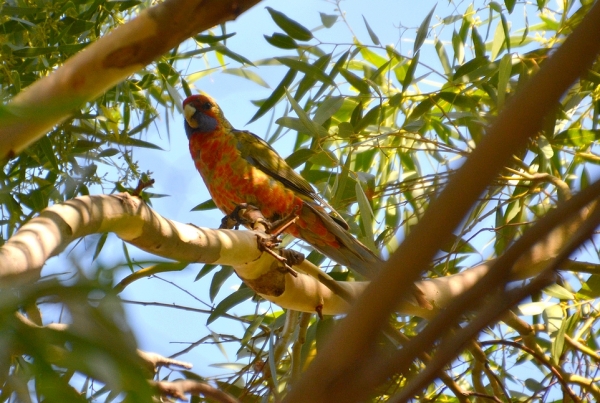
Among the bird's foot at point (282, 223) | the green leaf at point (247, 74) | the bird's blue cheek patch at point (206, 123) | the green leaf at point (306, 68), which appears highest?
the bird's blue cheek patch at point (206, 123)

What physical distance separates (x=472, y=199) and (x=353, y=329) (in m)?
0.10

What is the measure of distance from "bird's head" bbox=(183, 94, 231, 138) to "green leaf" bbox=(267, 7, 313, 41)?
0.77 meters

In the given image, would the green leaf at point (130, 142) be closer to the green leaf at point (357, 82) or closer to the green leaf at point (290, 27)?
the green leaf at point (290, 27)

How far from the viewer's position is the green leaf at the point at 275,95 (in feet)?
7.63

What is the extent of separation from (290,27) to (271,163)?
58 centimetres

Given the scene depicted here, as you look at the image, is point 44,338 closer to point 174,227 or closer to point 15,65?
point 174,227

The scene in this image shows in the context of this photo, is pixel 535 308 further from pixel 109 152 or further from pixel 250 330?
pixel 109 152

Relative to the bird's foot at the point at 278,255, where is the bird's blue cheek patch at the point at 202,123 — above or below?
above

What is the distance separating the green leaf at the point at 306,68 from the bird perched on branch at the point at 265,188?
406mm

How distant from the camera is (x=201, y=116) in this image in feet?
10.0

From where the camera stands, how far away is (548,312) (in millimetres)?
2160

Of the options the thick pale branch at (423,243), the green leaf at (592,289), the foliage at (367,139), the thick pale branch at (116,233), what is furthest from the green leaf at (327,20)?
the thick pale branch at (423,243)

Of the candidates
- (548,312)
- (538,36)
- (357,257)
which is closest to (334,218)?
(357,257)

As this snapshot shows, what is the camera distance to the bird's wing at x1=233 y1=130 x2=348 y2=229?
103 inches
